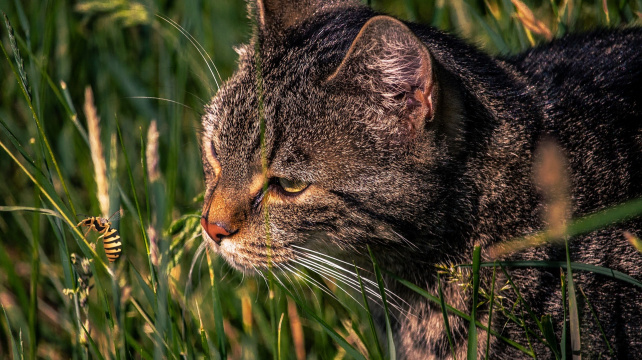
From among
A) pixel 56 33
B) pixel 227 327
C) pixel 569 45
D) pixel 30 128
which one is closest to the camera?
pixel 569 45

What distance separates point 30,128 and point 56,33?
92 cm

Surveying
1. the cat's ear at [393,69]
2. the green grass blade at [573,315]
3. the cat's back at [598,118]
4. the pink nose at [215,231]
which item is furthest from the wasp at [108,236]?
the cat's back at [598,118]

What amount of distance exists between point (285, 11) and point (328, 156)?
80 centimetres

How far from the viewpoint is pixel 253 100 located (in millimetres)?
2387

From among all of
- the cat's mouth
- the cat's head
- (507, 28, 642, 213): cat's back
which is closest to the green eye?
the cat's head

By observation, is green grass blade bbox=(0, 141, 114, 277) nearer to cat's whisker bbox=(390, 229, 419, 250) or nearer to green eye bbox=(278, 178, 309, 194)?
green eye bbox=(278, 178, 309, 194)

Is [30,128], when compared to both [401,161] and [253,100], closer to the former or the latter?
[253,100]

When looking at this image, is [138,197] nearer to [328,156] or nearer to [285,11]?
[285,11]

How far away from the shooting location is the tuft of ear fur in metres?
2.65

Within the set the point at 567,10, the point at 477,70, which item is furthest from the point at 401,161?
the point at 567,10

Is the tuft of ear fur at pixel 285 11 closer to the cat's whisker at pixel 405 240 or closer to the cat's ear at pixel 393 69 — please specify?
the cat's ear at pixel 393 69

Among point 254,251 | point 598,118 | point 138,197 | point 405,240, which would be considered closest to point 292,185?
point 254,251


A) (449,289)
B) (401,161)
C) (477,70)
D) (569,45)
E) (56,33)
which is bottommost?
(449,289)

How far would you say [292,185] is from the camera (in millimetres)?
2281
